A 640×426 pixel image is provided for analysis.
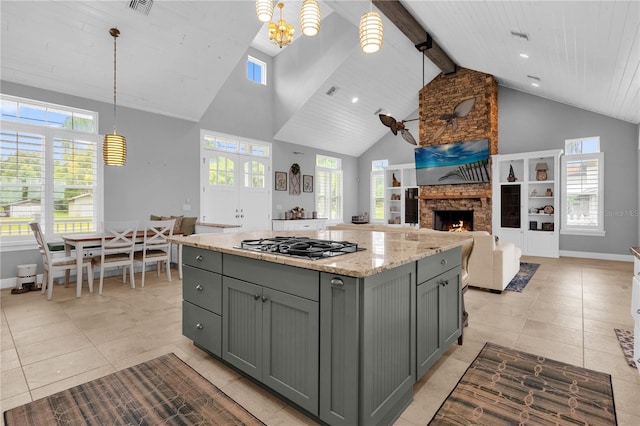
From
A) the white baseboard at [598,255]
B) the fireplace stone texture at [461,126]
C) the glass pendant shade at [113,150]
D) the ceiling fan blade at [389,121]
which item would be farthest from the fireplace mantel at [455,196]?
the glass pendant shade at [113,150]

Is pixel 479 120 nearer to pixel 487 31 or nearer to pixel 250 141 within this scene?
pixel 487 31

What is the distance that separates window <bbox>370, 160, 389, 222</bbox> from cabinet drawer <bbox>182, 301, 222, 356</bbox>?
8.59 m

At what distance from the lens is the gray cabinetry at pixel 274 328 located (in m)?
1.64

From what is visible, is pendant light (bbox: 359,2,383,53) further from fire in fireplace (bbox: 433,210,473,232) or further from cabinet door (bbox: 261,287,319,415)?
fire in fireplace (bbox: 433,210,473,232)

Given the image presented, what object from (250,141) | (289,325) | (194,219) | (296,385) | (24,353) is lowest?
(24,353)

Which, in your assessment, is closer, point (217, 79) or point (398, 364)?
point (398, 364)

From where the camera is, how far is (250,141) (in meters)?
7.63

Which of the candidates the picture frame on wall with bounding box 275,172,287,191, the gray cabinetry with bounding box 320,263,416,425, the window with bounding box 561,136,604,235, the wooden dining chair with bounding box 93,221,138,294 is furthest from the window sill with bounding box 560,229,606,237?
the wooden dining chair with bounding box 93,221,138,294

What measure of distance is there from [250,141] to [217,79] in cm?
190

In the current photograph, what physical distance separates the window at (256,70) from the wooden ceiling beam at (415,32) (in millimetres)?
A: 3609

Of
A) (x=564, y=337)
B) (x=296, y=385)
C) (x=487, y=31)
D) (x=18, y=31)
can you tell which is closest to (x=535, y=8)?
(x=487, y=31)

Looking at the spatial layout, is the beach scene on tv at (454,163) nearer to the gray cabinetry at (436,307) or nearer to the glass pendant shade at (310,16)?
the glass pendant shade at (310,16)

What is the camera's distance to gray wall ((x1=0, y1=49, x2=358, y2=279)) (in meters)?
5.16

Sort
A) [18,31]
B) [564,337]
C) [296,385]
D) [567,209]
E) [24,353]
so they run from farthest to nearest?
[567,209] → [18,31] → [564,337] → [24,353] → [296,385]
